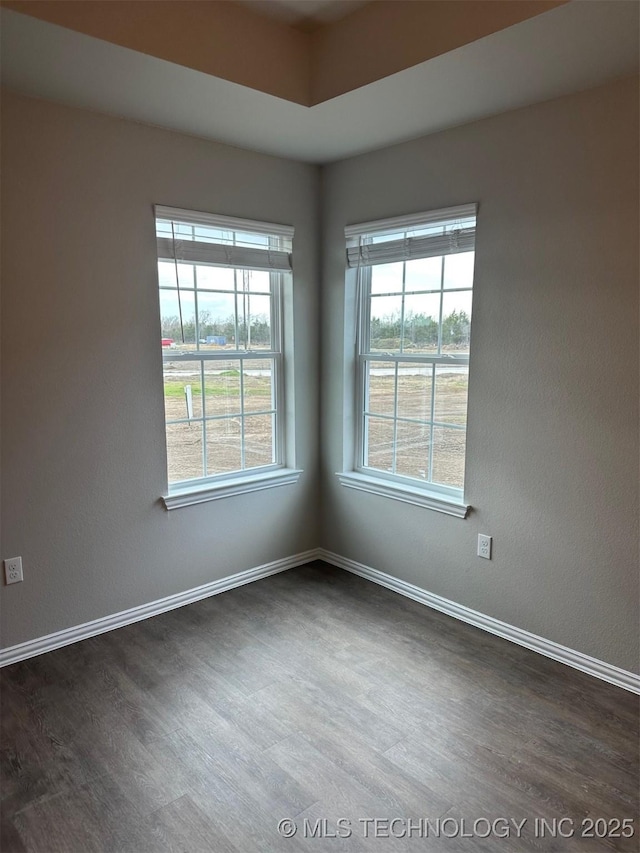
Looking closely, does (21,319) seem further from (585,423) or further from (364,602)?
(585,423)

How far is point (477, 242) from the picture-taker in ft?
9.27

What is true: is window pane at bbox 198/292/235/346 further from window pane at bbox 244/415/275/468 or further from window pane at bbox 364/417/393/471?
window pane at bbox 364/417/393/471

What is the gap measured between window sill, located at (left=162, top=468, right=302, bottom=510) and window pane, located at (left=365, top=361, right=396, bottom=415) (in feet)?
2.14

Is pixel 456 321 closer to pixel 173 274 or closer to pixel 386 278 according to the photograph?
pixel 386 278

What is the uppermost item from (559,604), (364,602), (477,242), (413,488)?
(477,242)

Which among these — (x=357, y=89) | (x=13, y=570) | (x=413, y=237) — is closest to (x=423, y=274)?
(x=413, y=237)

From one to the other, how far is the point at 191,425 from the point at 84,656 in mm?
1259

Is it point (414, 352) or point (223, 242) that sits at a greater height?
point (223, 242)

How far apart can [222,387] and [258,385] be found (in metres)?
0.27

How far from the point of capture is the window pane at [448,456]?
3.10m

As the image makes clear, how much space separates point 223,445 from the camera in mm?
3420

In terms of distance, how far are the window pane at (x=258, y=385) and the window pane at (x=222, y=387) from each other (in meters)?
0.07

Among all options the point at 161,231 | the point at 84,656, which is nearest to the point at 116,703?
the point at 84,656

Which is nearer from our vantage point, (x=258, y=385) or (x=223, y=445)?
(x=223, y=445)
